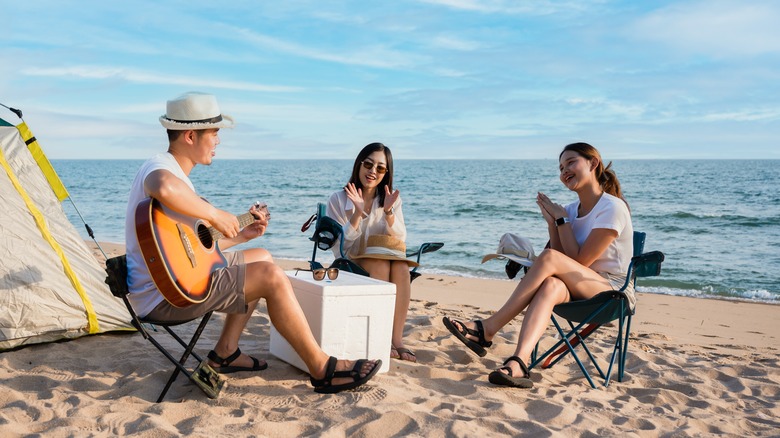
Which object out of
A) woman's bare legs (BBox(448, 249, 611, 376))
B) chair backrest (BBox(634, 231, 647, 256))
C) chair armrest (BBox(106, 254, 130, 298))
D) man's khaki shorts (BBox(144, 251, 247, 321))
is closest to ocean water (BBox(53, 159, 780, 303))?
chair backrest (BBox(634, 231, 647, 256))

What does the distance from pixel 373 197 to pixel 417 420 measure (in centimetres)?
175

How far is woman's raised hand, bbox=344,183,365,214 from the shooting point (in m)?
3.89

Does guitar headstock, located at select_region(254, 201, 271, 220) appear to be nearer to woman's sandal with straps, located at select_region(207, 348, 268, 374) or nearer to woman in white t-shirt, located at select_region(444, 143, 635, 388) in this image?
woman's sandal with straps, located at select_region(207, 348, 268, 374)

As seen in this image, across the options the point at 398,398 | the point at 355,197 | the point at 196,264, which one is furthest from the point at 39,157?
the point at 398,398

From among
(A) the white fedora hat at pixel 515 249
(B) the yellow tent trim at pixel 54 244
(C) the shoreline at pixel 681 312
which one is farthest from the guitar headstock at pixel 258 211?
(C) the shoreline at pixel 681 312

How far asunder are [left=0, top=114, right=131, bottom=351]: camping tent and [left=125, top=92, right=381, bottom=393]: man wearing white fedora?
1.04 m

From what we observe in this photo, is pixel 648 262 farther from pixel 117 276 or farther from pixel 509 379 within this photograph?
pixel 117 276

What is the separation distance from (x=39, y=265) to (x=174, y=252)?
145cm

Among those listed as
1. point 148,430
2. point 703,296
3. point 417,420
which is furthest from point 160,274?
point 703,296

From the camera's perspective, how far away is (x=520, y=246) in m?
3.54

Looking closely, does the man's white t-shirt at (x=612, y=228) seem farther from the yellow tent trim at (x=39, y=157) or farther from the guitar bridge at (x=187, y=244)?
the yellow tent trim at (x=39, y=157)

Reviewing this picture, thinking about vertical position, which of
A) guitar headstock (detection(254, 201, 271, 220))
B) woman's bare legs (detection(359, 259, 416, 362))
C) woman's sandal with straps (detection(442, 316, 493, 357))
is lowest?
woman's sandal with straps (detection(442, 316, 493, 357))

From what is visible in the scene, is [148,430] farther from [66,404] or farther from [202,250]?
[202,250]

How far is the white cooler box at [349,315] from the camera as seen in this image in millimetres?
3084
